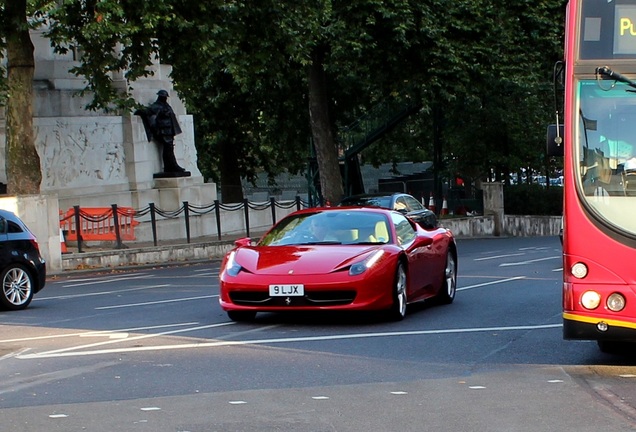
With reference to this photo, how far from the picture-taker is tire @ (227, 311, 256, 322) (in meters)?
14.6

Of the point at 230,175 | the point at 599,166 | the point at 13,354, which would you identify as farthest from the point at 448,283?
the point at 230,175

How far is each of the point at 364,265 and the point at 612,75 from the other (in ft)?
13.9

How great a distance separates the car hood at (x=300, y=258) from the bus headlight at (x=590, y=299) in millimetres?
4068

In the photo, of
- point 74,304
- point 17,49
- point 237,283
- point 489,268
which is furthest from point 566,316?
point 17,49

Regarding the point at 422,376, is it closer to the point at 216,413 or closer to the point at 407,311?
the point at 216,413

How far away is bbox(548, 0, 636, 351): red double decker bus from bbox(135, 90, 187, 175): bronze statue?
2817 centimetres

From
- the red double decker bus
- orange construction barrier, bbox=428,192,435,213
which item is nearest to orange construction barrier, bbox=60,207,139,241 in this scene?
orange construction barrier, bbox=428,192,435,213

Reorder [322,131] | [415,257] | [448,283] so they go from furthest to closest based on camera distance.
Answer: [322,131]
[448,283]
[415,257]

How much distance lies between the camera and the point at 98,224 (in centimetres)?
3134

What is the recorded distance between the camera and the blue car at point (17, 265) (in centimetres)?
1778

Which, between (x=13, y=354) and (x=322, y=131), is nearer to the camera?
(x=13, y=354)

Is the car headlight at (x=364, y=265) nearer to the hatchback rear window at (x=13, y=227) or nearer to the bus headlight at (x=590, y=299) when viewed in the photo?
the bus headlight at (x=590, y=299)

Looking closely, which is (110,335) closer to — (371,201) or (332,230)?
(332,230)

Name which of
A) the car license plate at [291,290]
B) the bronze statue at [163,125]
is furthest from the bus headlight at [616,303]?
the bronze statue at [163,125]
